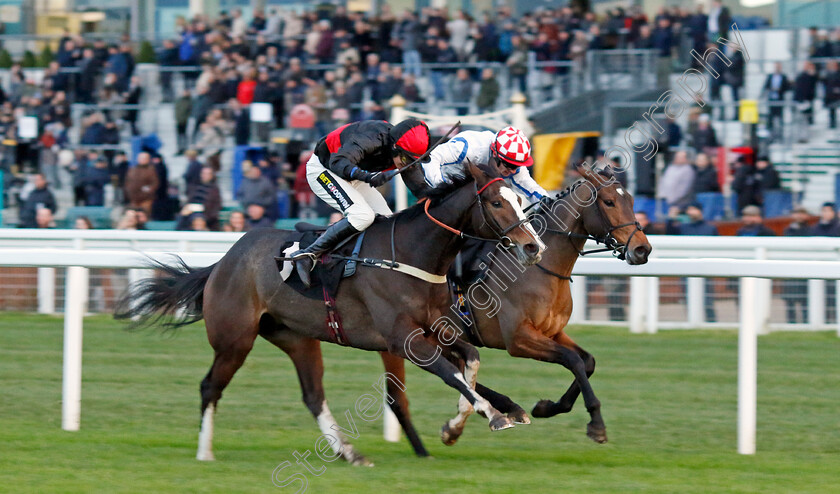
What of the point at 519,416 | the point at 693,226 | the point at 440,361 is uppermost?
A: the point at 693,226

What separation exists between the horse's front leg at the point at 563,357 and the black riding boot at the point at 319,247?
0.93 metres

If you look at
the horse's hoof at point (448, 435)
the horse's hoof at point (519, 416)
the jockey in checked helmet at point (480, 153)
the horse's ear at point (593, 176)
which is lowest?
the horse's hoof at point (448, 435)

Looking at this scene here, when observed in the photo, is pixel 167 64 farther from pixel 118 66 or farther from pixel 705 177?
pixel 705 177

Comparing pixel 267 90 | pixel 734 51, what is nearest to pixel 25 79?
pixel 267 90

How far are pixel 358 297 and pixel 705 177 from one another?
6.39 m

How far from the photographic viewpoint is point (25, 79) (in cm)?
1552

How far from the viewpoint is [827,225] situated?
9734 mm

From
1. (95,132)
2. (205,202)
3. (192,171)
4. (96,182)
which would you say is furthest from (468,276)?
(95,132)

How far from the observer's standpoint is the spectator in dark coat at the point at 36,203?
39.0ft

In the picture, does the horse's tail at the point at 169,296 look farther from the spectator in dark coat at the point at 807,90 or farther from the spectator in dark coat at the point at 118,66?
the spectator in dark coat at the point at 118,66

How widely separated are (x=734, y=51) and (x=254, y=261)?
8356mm

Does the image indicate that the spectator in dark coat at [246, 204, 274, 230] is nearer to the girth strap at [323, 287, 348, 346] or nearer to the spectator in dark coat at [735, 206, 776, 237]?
the spectator in dark coat at [735, 206, 776, 237]

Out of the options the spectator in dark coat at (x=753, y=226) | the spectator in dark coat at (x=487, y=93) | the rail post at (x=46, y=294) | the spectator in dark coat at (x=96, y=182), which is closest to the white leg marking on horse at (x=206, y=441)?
the rail post at (x=46, y=294)

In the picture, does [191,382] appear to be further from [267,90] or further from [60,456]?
[267,90]
